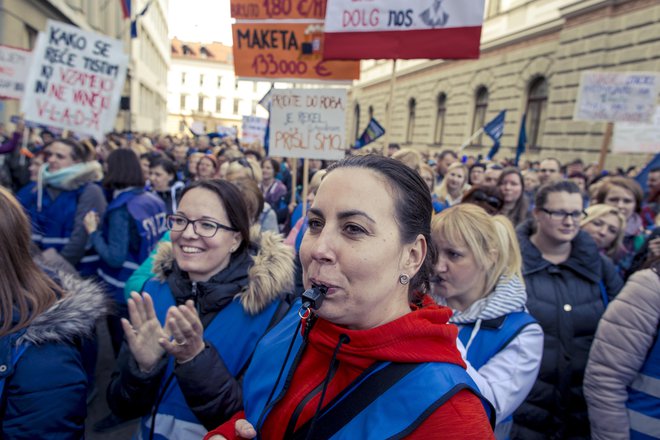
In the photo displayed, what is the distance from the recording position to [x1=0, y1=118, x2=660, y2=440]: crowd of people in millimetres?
1126

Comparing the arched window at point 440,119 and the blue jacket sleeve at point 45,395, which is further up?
the arched window at point 440,119

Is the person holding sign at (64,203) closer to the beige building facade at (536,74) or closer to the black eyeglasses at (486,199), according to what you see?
the black eyeglasses at (486,199)

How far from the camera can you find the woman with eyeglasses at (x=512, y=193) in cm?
452

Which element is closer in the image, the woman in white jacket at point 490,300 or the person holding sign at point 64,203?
the woman in white jacket at point 490,300

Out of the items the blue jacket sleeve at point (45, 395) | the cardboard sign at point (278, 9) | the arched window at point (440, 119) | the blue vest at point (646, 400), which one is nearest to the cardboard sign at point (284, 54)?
the cardboard sign at point (278, 9)

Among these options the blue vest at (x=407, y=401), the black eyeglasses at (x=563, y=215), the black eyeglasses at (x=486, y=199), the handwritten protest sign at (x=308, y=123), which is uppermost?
the handwritten protest sign at (x=308, y=123)

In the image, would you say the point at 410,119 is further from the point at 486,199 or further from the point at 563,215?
the point at 563,215

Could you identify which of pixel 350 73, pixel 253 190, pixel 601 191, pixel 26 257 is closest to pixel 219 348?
pixel 26 257

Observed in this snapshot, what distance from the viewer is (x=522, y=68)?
16.5 meters

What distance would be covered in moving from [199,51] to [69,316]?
281 ft

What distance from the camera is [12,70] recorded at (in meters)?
6.99

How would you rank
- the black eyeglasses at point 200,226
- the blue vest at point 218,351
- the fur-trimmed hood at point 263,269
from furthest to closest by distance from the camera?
1. the black eyeglasses at point 200,226
2. the fur-trimmed hood at point 263,269
3. the blue vest at point 218,351

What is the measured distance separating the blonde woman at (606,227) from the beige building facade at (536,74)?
4.83 m

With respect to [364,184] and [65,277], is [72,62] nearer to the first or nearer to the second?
[65,277]
